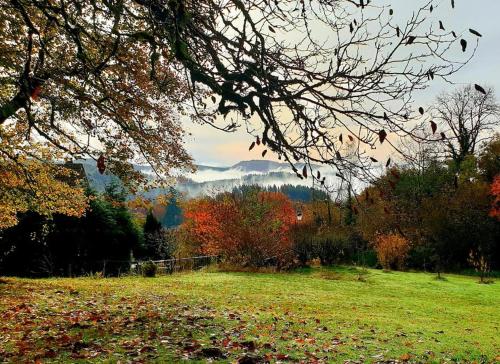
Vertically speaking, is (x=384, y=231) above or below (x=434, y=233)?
above

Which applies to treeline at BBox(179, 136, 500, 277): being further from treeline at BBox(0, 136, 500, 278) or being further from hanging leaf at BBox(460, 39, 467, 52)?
hanging leaf at BBox(460, 39, 467, 52)

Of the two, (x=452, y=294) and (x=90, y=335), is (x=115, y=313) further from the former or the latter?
(x=452, y=294)

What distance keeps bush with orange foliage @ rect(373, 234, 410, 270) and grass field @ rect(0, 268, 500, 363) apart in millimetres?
17345

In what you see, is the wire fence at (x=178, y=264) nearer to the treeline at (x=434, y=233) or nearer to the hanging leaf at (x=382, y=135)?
the treeline at (x=434, y=233)

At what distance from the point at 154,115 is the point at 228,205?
20081 millimetres

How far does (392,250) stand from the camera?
121 ft

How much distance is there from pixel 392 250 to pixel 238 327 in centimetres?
2978

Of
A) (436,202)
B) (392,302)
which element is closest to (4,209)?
(392,302)

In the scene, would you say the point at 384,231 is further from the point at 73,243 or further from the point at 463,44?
the point at 463,44

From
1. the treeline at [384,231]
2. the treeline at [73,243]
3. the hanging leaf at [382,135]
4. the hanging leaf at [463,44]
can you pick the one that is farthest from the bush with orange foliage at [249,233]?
the hanging leaf at [463,44]

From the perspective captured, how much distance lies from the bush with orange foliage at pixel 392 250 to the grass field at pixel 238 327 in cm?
1735

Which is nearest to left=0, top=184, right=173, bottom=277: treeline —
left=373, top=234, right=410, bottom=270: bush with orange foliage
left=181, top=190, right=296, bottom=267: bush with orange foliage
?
left=181, top=190, right=296, bottom=267: bush with orange foliage

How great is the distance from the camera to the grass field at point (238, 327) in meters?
7.18

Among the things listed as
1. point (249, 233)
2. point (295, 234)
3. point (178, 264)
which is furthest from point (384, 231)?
point (178, 264)
